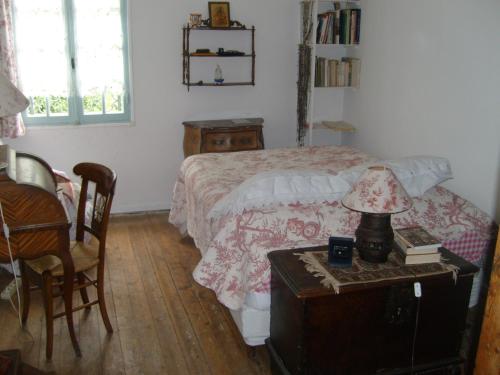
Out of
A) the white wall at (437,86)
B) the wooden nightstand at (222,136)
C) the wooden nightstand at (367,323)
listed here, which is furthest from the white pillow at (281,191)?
the wooden nightstand at (222,136)

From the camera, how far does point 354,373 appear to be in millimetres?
2217

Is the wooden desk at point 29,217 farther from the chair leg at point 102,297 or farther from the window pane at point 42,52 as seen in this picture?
the window pane at point 42,52

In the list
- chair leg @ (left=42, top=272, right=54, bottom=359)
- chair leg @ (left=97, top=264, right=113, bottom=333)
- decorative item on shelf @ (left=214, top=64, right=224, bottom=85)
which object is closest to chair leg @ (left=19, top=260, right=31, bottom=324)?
chair leg @ (left=42, top=272, right=54, bottom=359)

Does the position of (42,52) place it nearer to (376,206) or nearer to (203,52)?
(203,52)

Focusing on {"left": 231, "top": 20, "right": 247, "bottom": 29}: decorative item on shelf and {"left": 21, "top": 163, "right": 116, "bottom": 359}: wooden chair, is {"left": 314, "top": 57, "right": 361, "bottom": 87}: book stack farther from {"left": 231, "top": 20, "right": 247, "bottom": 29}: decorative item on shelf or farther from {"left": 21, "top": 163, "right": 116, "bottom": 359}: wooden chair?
{"left": 21, "top": 163, "right": 116, "bottom": 359}: wooden chair

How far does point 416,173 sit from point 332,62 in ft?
6.86

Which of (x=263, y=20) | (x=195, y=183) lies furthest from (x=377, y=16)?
(x=195, y=183)

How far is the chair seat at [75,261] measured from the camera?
2582 mm

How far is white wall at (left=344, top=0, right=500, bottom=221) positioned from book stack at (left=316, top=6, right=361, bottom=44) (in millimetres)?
87

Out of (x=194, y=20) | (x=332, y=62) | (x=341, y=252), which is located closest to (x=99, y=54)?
(x=194, y=20)

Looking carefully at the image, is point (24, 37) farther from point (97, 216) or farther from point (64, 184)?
point (97, 216)

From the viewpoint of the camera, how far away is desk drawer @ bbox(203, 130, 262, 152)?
4.52 metres

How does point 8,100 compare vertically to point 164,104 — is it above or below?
above

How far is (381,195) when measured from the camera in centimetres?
208
